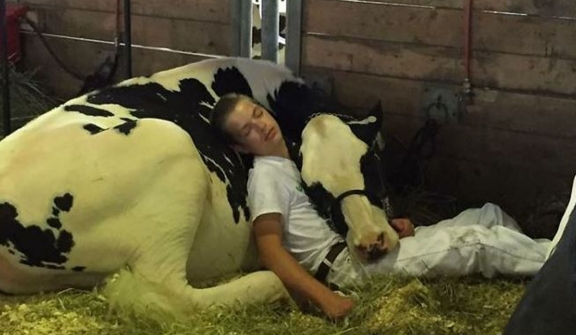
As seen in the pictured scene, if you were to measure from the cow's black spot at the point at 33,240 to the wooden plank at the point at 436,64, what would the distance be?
1.42 metres

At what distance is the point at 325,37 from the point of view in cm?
337

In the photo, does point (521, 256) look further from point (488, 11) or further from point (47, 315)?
point (47, 315)

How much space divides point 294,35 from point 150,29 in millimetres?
713

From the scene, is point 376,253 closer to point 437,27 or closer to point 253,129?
point 253,129

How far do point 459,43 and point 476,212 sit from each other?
25.5 inches

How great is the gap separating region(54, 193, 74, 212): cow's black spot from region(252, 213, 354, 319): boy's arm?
51 cm

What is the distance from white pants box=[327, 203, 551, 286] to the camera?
2.43 metres

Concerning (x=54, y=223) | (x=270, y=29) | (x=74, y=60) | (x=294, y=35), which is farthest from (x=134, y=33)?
(x=54, y=223)

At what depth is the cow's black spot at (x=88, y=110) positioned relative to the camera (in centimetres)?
250

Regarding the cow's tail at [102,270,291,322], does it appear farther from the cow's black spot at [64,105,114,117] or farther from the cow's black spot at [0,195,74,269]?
the cow's black spot at [64,105,114,117]

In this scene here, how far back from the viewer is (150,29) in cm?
380

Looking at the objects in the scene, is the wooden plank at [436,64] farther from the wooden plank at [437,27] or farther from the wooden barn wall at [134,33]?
the wooden barn wall at [134,33]

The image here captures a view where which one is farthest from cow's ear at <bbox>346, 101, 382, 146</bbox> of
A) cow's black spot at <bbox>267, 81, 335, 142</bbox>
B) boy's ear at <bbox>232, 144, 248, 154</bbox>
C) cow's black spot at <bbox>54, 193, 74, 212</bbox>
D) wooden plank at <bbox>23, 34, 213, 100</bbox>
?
wooden plank at <bbox>23, 34, 213, 100</bbox>

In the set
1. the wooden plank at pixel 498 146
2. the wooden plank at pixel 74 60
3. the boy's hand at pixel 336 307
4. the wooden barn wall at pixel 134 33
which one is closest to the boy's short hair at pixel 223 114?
the boy's hand at pixel 336 307
